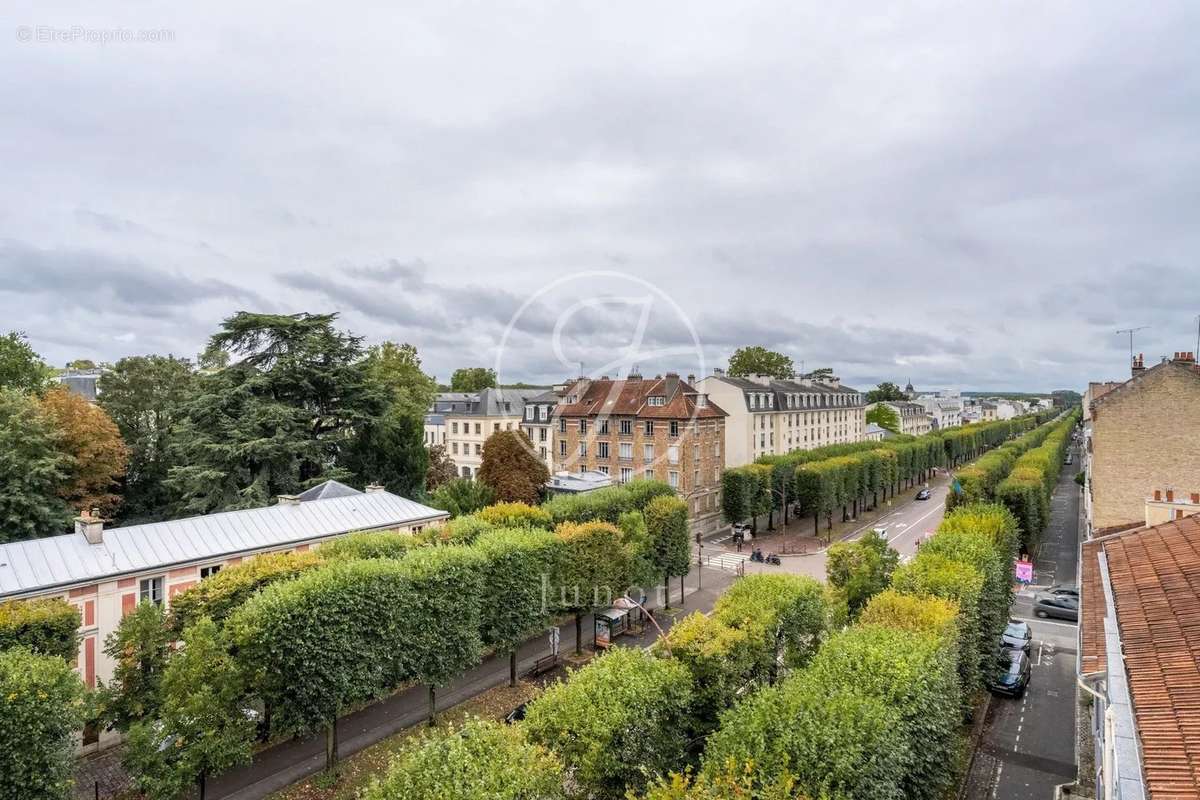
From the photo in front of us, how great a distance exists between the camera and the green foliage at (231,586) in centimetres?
2061

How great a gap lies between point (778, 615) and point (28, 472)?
45.3m

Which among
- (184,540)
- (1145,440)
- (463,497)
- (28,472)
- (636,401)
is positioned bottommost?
(463,497)

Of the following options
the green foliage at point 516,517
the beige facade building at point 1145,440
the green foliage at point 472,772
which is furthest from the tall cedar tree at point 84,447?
the beige facade building at point 1145,440

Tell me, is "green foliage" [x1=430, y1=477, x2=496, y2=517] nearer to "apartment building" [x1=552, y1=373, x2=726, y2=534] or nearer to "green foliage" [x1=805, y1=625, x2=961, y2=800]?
"apartment building" [x1=552, y1=373, x2=726, y2=534]

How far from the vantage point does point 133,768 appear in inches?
632

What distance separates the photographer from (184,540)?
80.4ft

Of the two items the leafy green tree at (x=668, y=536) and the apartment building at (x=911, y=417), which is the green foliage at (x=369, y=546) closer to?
the leafy green tree at (x=668, y=536)

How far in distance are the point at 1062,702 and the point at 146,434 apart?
206 ft

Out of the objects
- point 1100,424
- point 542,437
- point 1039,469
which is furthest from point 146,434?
point 1039,469

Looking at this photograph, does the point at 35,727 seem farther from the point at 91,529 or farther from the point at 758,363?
the point at 758,363

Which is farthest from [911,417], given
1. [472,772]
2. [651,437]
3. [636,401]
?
[472,772]

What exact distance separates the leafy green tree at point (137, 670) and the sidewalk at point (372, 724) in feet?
11.4

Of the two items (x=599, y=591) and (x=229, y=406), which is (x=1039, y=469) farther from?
(x=229, y=406)

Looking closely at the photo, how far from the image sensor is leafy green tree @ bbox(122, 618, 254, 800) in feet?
51.7
